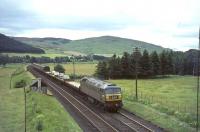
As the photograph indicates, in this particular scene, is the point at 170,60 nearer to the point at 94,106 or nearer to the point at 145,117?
the point at 94,106

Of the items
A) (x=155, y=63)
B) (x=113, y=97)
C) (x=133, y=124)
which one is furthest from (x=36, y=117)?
(x=155, y=63)

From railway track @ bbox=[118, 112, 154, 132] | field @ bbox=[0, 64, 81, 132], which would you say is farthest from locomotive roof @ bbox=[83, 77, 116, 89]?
field @ bbox=[0, 64, 81, 132]

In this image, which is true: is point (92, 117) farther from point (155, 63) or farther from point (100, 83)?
point (155, 63)

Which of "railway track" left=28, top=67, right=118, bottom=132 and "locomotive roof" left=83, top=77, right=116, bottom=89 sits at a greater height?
"locomotive roof" left=83, top=77, right=116, bottom=89

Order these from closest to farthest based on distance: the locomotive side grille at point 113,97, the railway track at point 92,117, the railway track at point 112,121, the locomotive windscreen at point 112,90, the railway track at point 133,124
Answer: the railway track at point 133,124 < the railway track at point 112,121 < the railway track at point 92,117 < the locomotive side grille at point 113,97 < the locomotive windscreen at point 112,90

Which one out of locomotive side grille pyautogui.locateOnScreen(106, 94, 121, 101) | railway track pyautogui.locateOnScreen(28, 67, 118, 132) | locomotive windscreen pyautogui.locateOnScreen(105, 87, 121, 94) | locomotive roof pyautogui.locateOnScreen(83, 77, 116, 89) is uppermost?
locomotive roof pyautogui.locateOnScreen(83, 77, 116, 89)

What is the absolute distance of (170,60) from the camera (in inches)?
5064

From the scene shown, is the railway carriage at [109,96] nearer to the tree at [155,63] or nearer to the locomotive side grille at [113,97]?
the locomotive side grille at [113,97]

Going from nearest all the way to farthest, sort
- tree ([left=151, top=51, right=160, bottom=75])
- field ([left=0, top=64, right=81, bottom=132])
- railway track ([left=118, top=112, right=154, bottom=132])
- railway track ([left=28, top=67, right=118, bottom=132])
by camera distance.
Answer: railway track ([left=118, top=112, right=154, bottom=132]) → field ([left=0, top=64, right=81, bottom=132]) → railway track ([left=28, top=67, right=118, bottom=132]) → tree ([left=151, top=51, right=160, bottom=75])

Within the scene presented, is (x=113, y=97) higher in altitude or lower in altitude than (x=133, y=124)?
higher

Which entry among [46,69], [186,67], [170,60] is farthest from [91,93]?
[186,67]

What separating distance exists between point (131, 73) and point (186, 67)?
35218 millimetres

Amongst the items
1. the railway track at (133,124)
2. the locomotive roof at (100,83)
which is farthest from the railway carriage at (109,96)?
the railway track at (133,124)

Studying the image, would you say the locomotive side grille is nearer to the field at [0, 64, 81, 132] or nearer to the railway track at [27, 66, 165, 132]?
the railway track at [27, 66, 165, 132]
